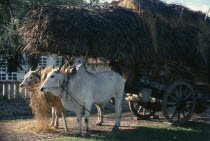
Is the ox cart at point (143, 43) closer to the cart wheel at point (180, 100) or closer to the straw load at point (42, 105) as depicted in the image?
the cart wheel at point (180, 100)

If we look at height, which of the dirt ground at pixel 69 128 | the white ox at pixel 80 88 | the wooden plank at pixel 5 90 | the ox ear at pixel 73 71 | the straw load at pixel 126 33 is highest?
the straw load at pixel 126 33

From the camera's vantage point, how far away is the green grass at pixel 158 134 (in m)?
8.08

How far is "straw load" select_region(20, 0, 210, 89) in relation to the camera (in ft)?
25.7

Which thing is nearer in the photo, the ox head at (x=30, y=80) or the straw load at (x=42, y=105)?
the straw load at (x=42, y=105)

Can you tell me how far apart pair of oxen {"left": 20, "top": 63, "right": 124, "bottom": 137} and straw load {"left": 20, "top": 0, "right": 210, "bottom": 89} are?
0.58 meters

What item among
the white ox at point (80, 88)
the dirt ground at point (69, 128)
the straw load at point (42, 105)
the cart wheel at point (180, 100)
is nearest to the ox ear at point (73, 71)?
the white ox at point (80, 88)

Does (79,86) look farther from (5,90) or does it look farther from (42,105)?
(5,90)

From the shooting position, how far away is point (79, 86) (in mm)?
8453

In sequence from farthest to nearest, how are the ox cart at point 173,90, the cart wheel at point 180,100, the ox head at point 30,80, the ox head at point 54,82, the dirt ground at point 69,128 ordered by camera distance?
the cart wheel at point 180,100 → the ox cart at point 173,90 → the ox head at point 30,80 → the dirt ground at point 69,128 → the ox head at point 54,82

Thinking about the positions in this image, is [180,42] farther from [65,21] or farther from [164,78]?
[65,21]

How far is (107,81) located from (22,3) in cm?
856

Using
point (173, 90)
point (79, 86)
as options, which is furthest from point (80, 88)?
point (173, 90)

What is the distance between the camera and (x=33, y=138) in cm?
808

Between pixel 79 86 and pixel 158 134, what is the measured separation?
8.51 ft
